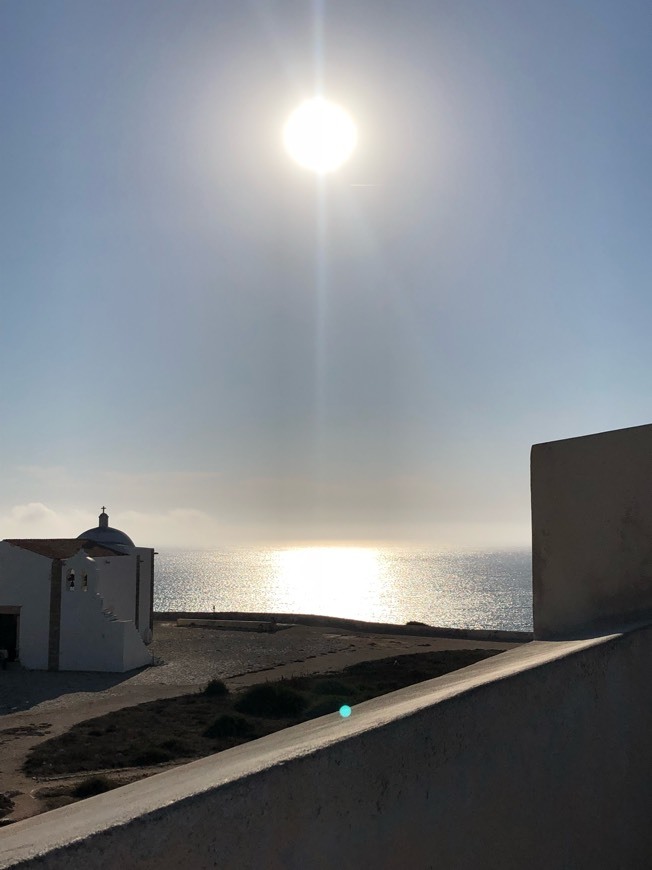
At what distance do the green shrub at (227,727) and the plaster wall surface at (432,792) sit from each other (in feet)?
43.2

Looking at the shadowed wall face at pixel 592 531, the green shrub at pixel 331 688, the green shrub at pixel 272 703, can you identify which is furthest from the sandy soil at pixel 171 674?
the shadowed wall face at pixel 592 531

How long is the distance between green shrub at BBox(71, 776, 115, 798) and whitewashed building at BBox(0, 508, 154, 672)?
12.5m

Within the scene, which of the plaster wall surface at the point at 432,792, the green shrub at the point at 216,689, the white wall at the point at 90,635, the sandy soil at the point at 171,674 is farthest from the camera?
the white wall at the point at 90,635

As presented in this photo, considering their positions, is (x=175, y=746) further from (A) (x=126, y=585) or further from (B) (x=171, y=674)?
(A) (x=126, y=585)

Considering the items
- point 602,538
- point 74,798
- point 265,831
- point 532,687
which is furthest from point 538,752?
point 74,798

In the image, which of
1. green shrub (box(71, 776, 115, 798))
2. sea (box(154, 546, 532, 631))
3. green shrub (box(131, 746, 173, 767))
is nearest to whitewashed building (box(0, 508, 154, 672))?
green shrub (box(131, 746, 173, 767))

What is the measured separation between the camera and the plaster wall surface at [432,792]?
187 centimetres

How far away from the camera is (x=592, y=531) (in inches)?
169

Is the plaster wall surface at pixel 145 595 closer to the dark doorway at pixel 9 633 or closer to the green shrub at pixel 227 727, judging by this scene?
the dark doorway at pixel 9 633

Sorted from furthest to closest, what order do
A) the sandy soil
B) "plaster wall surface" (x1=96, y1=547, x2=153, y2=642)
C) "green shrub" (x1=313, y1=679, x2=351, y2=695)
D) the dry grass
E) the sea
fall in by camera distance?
the sea
"plaster wall surface" (x1=96, y1=547, x2=153, y2=642)
"green shrub" (x1=313, y1=679, x2=351, y2=695)
the sandy soil
the dry grass

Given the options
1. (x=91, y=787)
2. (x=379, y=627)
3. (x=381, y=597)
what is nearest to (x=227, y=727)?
(x=91, y=787)

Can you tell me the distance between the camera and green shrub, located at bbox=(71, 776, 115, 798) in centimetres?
1141

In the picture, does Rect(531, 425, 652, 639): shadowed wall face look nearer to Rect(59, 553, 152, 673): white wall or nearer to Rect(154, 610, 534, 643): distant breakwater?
Rect(59, 553, 152, 673): white wall

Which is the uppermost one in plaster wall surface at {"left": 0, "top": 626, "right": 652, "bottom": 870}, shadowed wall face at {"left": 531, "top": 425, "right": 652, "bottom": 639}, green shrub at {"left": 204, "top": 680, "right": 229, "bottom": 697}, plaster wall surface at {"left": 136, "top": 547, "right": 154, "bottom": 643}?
shadowed wall face at {"left": 531, "top": 425, "right": 652, "bottom": 639}
